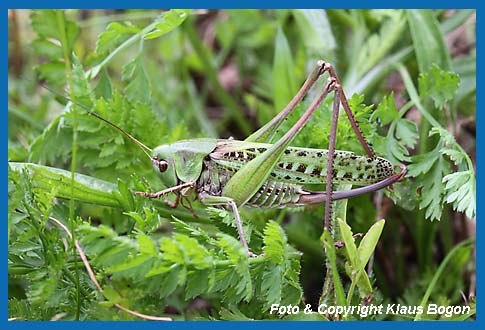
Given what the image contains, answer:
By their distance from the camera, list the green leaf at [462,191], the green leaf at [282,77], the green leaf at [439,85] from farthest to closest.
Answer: the green leaf at [282,77], the green leaf at [439,85], the green leaf at [462,191]

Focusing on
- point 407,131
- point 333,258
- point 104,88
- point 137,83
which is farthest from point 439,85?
point 104,88

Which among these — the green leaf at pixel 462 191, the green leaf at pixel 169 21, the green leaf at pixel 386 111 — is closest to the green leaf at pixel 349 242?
the green leaf at pixel 462 191

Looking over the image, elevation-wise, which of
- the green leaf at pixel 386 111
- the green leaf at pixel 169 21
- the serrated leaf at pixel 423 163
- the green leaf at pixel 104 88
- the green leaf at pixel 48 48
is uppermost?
the green leaf at pixel 169 21

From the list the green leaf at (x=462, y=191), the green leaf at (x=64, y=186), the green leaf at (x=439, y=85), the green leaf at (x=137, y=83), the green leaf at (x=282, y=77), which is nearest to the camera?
the green leaf at (x=462, y=191)

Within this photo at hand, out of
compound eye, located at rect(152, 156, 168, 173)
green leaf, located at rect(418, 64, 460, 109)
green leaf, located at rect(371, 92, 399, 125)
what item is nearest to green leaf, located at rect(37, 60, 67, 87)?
compound eye, located at rect(152, 156, 168, 173)

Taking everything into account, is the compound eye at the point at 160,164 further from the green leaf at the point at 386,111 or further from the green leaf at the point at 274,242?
the green leaf at the point at 386,111

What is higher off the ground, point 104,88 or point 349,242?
point 104,88

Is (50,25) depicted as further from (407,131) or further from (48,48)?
(407,131)
